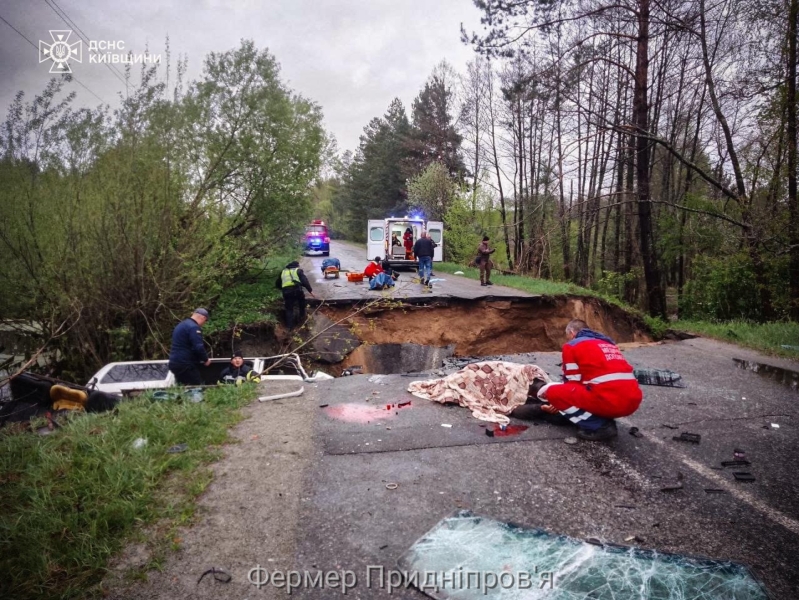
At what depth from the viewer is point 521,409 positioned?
504 cm

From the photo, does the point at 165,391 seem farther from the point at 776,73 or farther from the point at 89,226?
the point at 776,73

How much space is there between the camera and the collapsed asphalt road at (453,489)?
277 centimetres

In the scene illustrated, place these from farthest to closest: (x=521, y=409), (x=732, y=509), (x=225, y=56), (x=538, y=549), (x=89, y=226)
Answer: (x=225, y=56) < (x=89, y=226) < (x=521, y=409) < (x=732, y=509) < (x=538, y=549)

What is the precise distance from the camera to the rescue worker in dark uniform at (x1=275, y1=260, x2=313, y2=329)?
37.5 ft

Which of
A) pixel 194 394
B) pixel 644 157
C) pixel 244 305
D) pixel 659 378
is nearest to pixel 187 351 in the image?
pixel 194 394

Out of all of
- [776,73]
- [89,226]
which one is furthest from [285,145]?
[776,73]

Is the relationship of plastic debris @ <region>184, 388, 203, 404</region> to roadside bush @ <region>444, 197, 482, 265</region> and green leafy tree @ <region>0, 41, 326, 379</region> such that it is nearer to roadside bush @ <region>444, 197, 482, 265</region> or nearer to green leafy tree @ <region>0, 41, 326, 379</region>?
green leafy tree @ <region>0, 41, 326, 379</region>

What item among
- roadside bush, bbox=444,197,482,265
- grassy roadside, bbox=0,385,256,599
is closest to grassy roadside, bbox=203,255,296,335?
grassy roadside, bbox=0,385,256,599

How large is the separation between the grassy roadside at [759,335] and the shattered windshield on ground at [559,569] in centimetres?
812

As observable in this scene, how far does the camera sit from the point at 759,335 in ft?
33.2

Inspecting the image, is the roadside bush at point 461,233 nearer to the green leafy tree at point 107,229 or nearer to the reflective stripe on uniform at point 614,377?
the green leafy tree at point 107,229

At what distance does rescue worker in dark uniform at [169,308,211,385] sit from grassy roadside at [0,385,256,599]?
1748 millimetres

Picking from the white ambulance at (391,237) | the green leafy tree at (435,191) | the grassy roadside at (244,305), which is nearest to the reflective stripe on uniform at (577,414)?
the grassy roadside at (244,305)

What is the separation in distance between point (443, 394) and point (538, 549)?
2.84 meters
